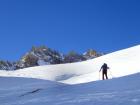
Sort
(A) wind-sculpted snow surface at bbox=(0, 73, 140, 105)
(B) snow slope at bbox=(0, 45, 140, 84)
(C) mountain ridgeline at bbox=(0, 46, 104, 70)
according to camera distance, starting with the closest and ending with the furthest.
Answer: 1. (A) wind-sculpted snow surface at bbox=(0, 73, 140, 105)
2. (B) snow slope at bbox=(0, 45, 140, 84)
3. (C) mountain ridgeline at bbox=(0, 46, 104, 70)

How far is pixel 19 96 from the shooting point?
2130cm

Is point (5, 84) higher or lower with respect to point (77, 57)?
lower

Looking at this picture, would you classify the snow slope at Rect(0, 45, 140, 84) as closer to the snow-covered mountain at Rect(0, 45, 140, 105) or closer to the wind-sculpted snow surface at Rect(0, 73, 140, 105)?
the snow-covered mountain at Rect(0, 45, 140, 105)

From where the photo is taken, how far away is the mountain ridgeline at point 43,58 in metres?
129

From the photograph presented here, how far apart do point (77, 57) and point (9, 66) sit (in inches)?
1070

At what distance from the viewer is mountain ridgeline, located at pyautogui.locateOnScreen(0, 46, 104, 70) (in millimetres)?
129262

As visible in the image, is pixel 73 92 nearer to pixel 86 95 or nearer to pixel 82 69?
pixel 86 95

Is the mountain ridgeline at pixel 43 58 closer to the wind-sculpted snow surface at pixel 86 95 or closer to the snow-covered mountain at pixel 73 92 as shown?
the snow-covered mountain at pixel 73 92


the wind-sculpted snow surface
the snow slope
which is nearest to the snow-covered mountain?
the wind-sculpted snow surface

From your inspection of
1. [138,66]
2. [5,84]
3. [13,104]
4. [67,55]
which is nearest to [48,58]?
[67,55]

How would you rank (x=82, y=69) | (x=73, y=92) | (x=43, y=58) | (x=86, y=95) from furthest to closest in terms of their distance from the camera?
(x=43, y=58)
(x=82, y=69)
(x=73, y=92)
(x=86, y=95)

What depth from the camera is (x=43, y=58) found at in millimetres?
141375

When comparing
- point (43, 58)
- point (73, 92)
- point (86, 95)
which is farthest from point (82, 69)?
point (43, 58)

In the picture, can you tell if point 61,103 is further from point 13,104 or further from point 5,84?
point 5,84
